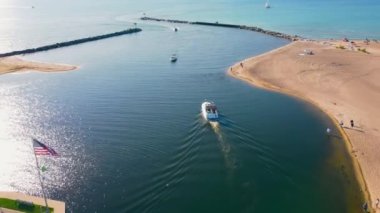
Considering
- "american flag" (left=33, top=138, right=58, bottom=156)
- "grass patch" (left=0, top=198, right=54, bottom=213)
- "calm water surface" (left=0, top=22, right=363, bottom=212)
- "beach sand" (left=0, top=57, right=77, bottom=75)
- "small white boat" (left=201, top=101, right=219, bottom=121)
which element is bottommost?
"grass patch" (left=0, top=198, right=54, bottom=213)

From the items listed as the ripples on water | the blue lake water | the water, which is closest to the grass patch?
the blue lake water

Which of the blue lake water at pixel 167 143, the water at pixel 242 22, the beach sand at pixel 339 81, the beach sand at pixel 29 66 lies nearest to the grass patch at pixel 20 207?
the blue lake water at pixel 167 143

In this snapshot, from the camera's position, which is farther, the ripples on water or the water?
the water

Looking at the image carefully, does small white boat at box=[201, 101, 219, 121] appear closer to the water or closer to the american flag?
the american flag

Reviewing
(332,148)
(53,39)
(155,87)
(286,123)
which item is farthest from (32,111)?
(53,39)

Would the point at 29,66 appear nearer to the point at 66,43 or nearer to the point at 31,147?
the point at 66,43

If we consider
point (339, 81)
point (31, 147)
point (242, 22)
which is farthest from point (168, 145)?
point (242, 22)
